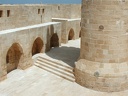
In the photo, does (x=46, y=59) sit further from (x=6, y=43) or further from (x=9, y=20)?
(x=9, y=20)

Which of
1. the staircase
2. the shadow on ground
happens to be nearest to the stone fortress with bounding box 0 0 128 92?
the staircase

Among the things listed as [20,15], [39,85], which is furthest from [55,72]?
[20,15]

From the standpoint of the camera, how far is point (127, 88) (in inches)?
399

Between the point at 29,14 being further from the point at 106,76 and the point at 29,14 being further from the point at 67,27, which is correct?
the point at 106,76

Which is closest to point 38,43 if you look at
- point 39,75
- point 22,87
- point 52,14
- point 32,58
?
point 32,58

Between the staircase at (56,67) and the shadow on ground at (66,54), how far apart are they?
1.68 ft

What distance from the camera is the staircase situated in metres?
11.4

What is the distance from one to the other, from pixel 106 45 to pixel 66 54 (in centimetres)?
481

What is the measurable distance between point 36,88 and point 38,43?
5.13 metres

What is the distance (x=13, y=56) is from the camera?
40.9 feet

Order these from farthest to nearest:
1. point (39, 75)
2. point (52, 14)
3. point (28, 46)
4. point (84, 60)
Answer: point (52, 14), point (28, 46), point (39, 75), point (84, 60)

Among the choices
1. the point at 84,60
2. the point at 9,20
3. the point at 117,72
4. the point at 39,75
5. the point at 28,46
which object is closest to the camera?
the point at 117,72

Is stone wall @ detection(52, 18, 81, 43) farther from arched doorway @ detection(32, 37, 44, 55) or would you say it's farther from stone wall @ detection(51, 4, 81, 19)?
arched doorway @ detection(32, 37, 44, 55)

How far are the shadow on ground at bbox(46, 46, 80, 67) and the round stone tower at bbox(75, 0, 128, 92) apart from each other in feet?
6.98
